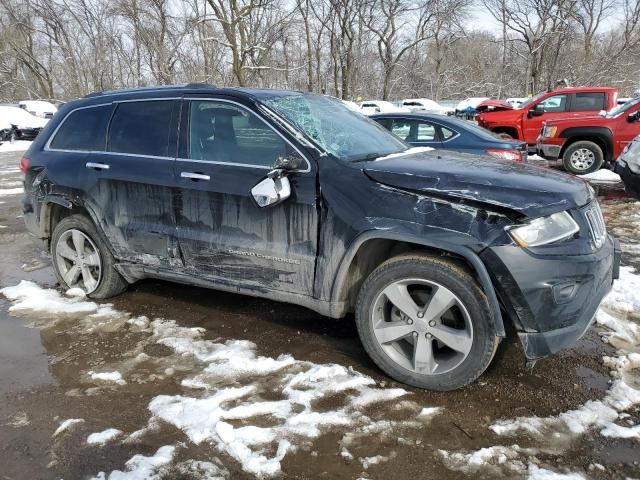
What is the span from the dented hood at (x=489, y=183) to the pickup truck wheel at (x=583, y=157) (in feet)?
28.8

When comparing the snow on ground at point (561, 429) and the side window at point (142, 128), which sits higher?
the side window at point (142, 128)

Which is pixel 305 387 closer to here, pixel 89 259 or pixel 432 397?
pixel 432 397

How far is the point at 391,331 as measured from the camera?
3029 mm

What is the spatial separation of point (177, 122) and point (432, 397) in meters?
2.66

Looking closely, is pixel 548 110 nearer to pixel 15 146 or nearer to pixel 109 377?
pixel 109 377

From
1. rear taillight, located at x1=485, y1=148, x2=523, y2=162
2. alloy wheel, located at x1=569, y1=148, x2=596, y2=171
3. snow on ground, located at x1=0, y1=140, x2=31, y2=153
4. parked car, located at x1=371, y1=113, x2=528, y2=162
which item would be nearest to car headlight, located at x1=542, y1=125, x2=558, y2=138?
alloy wheel, located at x1=569, y1=148, x2=596, y2=171

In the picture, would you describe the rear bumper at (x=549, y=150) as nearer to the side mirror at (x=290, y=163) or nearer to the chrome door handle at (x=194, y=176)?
the side mirror at (x=290, y=163)

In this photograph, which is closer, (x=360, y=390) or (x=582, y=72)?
(x=360, y=390)

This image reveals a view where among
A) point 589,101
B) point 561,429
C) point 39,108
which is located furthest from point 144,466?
point 39,108

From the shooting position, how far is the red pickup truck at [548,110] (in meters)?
13.1

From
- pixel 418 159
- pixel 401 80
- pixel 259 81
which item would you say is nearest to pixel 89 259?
pixel 418 159

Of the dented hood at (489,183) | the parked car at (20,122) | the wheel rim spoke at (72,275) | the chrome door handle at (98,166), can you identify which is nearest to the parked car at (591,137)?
the dented hood at (489,183)

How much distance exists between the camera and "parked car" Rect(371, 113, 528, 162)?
727cm

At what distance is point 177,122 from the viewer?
12.4 feet
